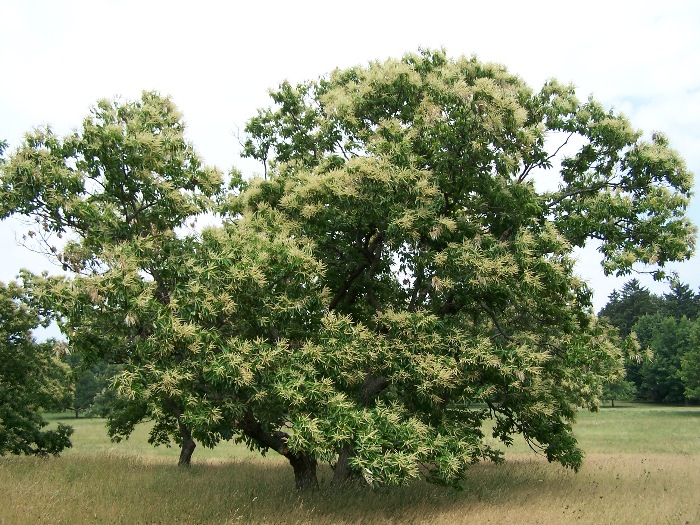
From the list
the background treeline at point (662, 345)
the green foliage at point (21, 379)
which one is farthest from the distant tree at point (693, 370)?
the green foliage at point (21, 379)

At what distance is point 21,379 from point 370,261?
47.1ft

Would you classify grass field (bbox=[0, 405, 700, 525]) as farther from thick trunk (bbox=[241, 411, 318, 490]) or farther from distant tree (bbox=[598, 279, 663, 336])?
distant tree (bbox=[598, 279, 663, 336])

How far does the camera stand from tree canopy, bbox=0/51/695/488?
34.2 feet

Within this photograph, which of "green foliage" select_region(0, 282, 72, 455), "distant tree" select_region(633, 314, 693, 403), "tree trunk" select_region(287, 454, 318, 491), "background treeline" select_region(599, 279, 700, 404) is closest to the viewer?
"tree trunk" select_region(287, 454, 318, 491)

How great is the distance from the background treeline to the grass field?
4180 centimetres

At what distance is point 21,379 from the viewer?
20875mm

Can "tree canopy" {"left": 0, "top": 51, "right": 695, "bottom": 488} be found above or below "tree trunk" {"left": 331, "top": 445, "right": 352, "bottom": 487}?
above

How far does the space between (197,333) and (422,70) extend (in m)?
9.43

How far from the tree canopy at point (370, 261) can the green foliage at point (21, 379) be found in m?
8.93

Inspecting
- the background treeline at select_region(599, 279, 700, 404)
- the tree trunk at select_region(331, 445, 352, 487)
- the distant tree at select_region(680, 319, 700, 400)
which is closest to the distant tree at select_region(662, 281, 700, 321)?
the background treeline at select_region(599, 279, 700, 404)

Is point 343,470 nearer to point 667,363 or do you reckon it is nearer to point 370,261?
point 370,261

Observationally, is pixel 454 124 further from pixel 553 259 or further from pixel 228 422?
pixel 228 422

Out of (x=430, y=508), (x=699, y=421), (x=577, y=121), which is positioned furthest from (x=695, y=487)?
(x=699, y=421)

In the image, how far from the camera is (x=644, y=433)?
4059 cm
